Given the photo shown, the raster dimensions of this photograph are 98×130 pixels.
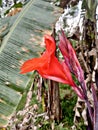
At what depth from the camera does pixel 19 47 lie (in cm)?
150

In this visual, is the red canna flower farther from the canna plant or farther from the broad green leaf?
the broad green leaf

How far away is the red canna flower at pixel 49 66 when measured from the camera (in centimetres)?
104

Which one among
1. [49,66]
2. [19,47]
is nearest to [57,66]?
[49,66]

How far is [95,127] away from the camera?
113cm

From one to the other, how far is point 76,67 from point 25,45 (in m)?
0.43

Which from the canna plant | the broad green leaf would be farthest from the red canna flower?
the broad green leaf

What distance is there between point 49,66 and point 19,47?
1.52 feet

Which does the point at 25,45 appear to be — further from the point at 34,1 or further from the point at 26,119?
the point at 26,119

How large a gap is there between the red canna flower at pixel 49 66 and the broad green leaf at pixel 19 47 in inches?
10.9

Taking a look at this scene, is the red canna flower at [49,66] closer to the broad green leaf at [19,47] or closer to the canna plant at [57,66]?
the canna plant at [57,66]

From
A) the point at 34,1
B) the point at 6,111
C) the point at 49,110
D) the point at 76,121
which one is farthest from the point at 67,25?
the point at 6,111

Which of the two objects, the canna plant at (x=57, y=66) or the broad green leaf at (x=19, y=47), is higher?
the canna plant at (x=57, y=66)

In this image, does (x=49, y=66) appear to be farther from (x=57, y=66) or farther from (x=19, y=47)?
(x=19, y=47)

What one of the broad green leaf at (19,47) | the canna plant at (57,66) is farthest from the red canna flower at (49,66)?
the broad green leaf at (19,47)
